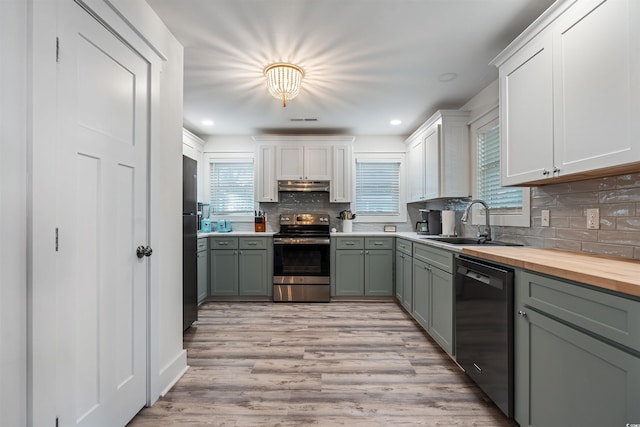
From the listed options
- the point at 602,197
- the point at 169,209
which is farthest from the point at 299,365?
the point at 602,197

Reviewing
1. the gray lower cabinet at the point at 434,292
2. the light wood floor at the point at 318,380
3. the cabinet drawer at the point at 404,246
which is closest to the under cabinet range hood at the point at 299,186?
the cabinet drawer at the point at 404,246

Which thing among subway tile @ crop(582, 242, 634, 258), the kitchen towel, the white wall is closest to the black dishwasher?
subway tile @ crop(582, 242, 634, 258)

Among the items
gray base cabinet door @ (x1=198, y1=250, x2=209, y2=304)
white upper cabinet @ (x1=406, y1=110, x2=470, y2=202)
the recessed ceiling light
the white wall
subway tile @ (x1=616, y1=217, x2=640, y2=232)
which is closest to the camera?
the white wall

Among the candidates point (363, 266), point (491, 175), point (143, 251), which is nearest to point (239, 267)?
point (363, 266)

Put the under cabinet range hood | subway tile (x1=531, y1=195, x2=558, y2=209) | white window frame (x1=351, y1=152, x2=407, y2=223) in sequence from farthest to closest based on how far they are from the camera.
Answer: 1. white window frame (x1=351, y1=152, x2=407, y2=223)
2. the under cabinet range hood
3. subway tile (x1=531, y1=195, x2=558, y2=209)

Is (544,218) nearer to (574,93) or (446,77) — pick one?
(574,93)

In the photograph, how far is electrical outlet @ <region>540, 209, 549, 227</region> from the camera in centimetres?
222

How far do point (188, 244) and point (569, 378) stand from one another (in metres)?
2.93

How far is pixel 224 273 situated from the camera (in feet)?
13.7

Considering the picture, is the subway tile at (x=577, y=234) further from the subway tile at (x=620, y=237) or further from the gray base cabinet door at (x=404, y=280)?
the gray base cabinet door at (x=404, y=280)

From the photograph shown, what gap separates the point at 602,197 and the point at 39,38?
279 centimetres

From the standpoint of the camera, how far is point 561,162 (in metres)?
1.72

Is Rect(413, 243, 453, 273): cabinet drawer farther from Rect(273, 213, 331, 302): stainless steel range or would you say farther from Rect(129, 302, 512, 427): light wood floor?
Rect(273, 213, 331, 302): stainless steel range

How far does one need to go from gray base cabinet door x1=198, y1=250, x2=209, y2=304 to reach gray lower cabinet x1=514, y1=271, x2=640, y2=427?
3.43 m
